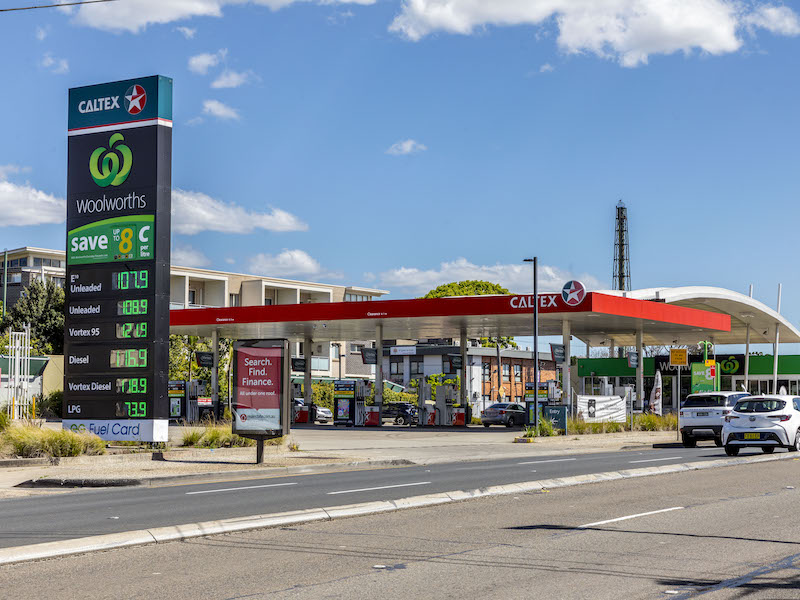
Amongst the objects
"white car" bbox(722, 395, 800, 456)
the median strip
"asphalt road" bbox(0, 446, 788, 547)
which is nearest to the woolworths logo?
"asphalt road" bbox(0, 446, 788, 547)

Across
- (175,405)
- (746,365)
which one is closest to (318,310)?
(175,405)

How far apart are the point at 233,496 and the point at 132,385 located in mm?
10064

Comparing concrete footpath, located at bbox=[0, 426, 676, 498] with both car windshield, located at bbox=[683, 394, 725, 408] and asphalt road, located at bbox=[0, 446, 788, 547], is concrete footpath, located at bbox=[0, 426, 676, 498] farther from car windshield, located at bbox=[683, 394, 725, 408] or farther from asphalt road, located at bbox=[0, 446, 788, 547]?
car windshield, located at bbox=[683, 394, 725, 408]

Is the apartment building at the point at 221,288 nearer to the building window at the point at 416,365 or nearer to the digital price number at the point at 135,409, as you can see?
the building window at the point at 416,365

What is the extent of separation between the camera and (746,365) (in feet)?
210

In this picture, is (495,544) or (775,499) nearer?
(495,544)

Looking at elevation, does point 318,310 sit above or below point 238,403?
above

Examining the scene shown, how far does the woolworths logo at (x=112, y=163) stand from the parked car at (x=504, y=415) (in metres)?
28.4

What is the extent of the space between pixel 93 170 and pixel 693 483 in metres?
16.9

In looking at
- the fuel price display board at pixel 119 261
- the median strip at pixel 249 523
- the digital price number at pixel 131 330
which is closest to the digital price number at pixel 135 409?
the fuel price display board at pixel 119 261

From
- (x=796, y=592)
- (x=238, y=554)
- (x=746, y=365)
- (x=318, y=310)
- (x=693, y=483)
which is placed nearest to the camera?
(x=796, y=592)

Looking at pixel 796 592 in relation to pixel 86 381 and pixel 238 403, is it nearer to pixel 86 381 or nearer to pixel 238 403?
pixel 238 403

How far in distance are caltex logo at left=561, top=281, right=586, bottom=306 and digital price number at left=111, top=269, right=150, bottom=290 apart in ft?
66.2

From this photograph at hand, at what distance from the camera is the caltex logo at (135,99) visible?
84.7 feet
